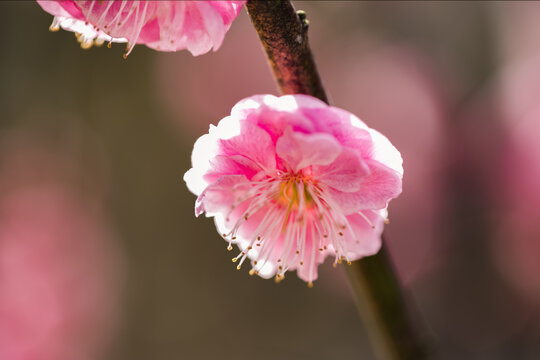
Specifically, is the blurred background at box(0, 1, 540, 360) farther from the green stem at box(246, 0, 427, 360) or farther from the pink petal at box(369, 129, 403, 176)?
the pink petal at box(369, 129, 403, 176)

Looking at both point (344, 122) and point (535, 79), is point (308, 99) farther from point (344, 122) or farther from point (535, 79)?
point (535, 79)

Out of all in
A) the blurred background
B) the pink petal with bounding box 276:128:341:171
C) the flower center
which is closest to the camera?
the pink petal with bounding box 276:128:341:171

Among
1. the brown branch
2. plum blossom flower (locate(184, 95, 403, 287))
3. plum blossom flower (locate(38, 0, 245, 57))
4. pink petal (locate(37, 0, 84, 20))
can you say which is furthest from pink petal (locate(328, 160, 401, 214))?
pink petal (locate(37, 0, 84, 20))

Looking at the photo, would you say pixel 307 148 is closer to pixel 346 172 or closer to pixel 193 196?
pixel 346 172

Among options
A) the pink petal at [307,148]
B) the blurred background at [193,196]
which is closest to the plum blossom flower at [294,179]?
the pink petal at [307,148]

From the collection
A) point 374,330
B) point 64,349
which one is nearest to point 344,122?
point 374,330

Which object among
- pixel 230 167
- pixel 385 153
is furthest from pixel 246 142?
pixel 385 153
